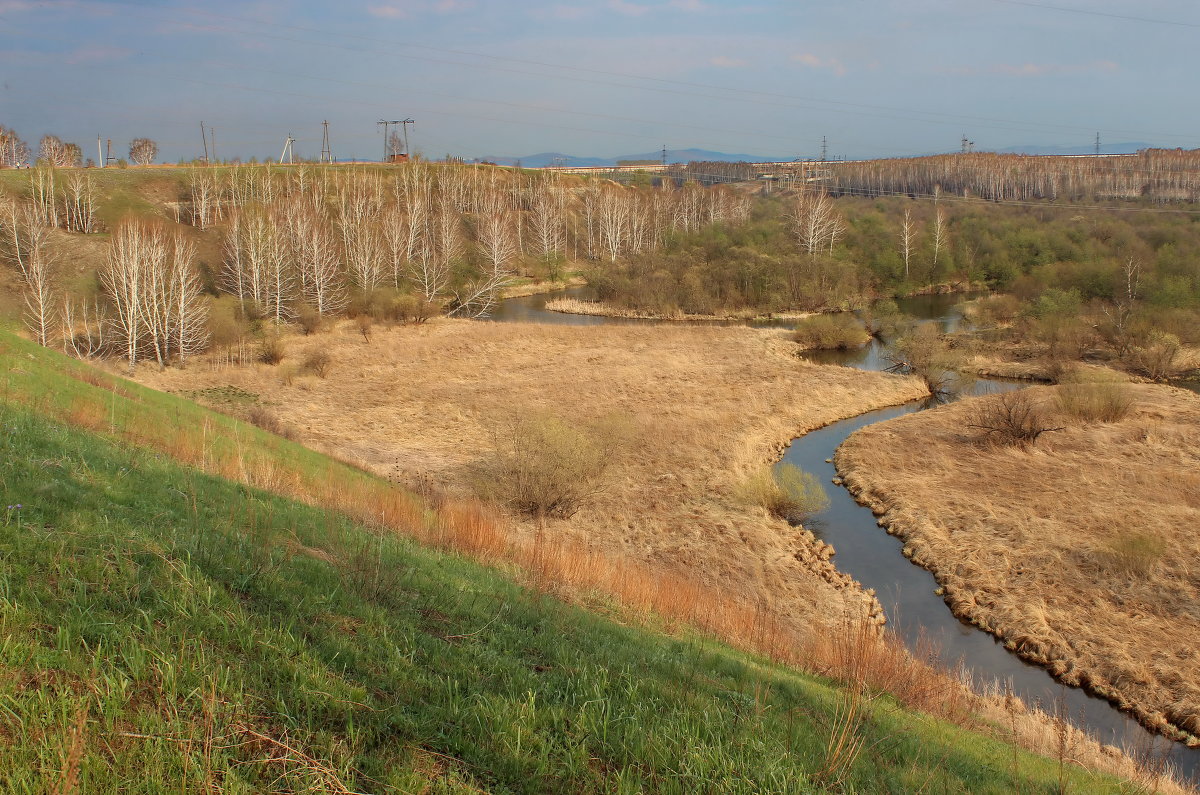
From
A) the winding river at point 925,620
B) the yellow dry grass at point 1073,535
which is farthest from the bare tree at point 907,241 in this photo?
the yellow dry grass at point 1073,535

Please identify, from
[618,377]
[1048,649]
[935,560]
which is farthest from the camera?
[618,377]

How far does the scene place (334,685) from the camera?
396 cm

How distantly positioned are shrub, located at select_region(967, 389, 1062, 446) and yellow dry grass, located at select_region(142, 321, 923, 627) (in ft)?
20.7

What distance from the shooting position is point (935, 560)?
670 inches

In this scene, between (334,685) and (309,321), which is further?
(309,321)

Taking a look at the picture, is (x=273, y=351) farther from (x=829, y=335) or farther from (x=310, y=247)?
(x=829, y=335)

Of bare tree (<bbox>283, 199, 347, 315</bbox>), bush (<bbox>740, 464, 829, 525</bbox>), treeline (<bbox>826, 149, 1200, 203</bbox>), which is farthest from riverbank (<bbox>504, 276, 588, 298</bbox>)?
bush (<bbox>740, 464, 829, 525</bbox>)

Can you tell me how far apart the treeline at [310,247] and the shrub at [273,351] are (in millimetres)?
2194

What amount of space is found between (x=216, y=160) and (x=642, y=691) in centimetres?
9760

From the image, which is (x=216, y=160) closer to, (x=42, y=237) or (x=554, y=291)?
(x=554, y=291)

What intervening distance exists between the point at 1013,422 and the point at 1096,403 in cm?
493

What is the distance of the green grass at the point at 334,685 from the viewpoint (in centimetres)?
334

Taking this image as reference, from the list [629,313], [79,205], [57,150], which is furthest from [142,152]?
[629,313]

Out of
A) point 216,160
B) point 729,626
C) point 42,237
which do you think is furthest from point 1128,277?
point 216,160
